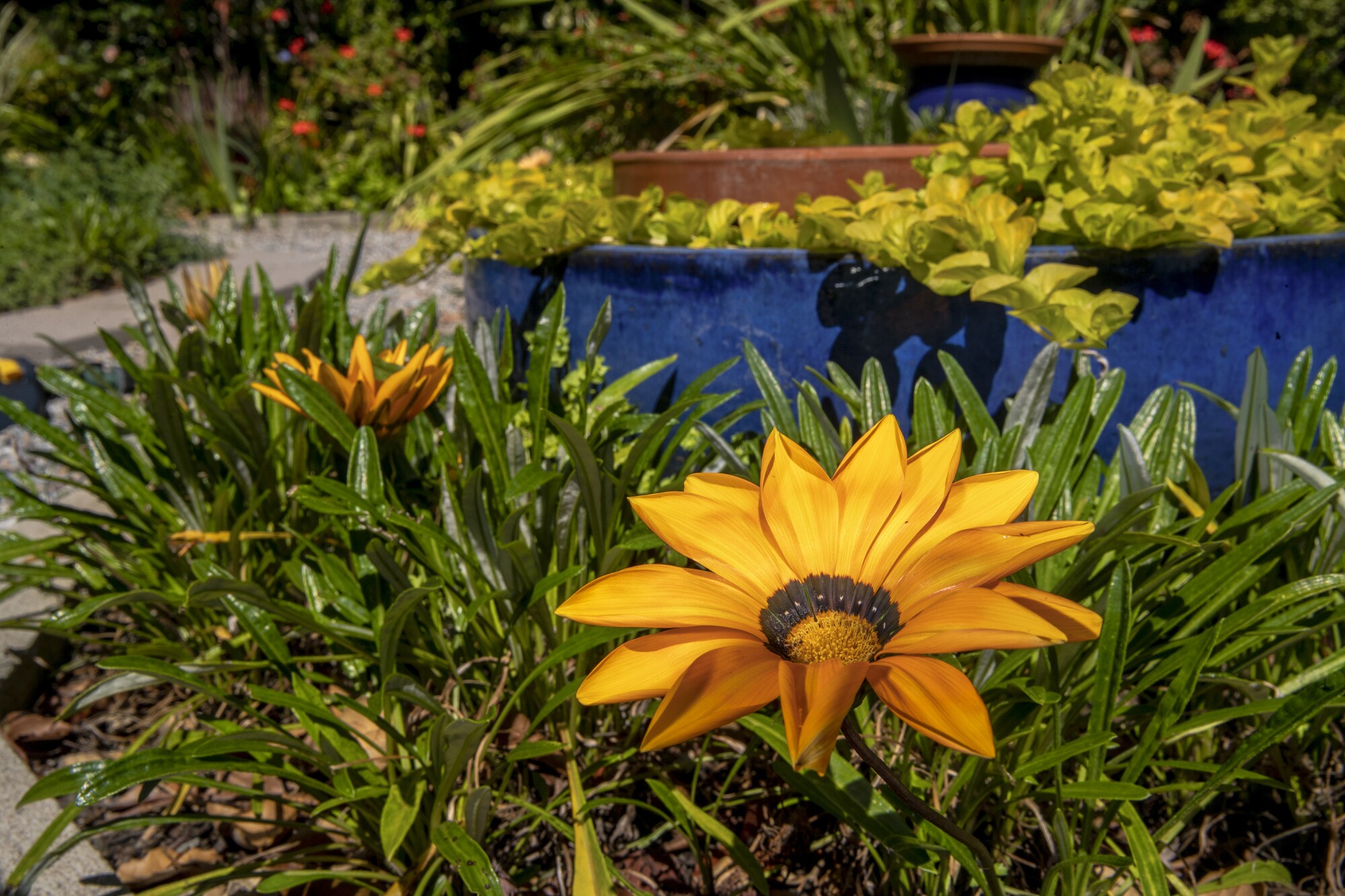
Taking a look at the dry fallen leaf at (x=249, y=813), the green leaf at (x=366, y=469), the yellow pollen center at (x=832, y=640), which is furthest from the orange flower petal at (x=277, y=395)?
the yellow pollen center at (x=832, y=640)

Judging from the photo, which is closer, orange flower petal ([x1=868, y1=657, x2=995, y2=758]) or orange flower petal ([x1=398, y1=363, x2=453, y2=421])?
orange flower petal ([x1=868, y1=657, x2=995, y2=758])

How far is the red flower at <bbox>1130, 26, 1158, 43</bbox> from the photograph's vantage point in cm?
537

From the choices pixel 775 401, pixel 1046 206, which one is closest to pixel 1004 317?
pixel 1046 206

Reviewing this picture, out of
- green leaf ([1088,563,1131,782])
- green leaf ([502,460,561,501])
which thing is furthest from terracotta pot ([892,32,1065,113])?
green leaf ([1088,563,1131,782])

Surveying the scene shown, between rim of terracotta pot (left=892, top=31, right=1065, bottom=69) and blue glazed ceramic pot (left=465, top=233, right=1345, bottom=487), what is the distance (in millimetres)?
1096

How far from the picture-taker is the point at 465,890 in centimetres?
101

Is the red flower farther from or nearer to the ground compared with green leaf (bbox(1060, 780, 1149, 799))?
farther from the ground

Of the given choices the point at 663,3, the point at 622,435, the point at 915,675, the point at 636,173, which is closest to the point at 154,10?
the point at 663,3

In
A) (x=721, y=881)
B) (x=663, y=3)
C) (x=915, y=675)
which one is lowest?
(x=721, y=881)

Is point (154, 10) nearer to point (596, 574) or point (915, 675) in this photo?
point (596, 574)

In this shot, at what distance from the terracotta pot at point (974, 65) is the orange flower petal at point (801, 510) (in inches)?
71.4

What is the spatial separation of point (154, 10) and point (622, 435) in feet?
30.8

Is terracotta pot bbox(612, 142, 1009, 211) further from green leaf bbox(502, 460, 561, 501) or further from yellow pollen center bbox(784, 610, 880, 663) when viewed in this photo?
yellow pollen center bbox(784, 610, 880, 663)

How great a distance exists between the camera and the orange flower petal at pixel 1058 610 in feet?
1.88
